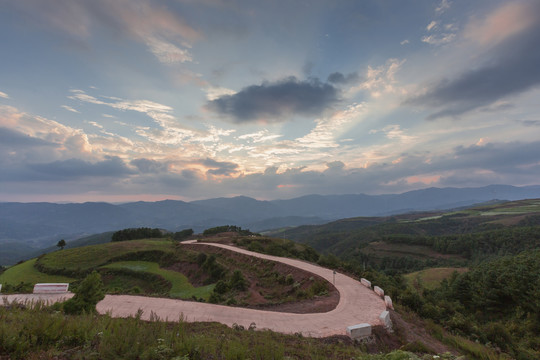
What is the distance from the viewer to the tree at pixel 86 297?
37.7 ft

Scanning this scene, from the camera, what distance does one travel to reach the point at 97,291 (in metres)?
12.2

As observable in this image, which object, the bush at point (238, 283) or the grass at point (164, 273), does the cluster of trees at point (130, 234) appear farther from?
the bush at point (238, 283)

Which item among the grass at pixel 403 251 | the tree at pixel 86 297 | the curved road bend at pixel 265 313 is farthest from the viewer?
the grass at pixel 403 251

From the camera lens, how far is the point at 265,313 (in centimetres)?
1556

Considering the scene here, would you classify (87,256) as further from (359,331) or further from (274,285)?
(359,331)

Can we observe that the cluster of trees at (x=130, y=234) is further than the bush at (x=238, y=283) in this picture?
Yes

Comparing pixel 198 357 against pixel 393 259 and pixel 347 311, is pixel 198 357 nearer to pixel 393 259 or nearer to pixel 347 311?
pixel 347 311

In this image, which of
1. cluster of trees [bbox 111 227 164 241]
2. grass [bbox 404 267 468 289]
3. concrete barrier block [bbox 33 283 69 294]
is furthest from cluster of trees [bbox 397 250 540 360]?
cluster of trees [bbox 111 227 164 241]

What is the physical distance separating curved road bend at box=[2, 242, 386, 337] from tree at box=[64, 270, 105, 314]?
1440mm

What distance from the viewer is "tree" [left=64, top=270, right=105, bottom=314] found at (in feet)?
37.7

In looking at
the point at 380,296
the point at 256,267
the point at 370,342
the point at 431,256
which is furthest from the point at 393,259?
the point at 370,342

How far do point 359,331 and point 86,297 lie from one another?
14.3m

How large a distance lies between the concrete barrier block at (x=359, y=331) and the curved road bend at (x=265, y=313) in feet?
2.16

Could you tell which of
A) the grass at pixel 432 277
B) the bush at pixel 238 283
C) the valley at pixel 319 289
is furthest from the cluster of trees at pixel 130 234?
the grass at pixel 432 277
